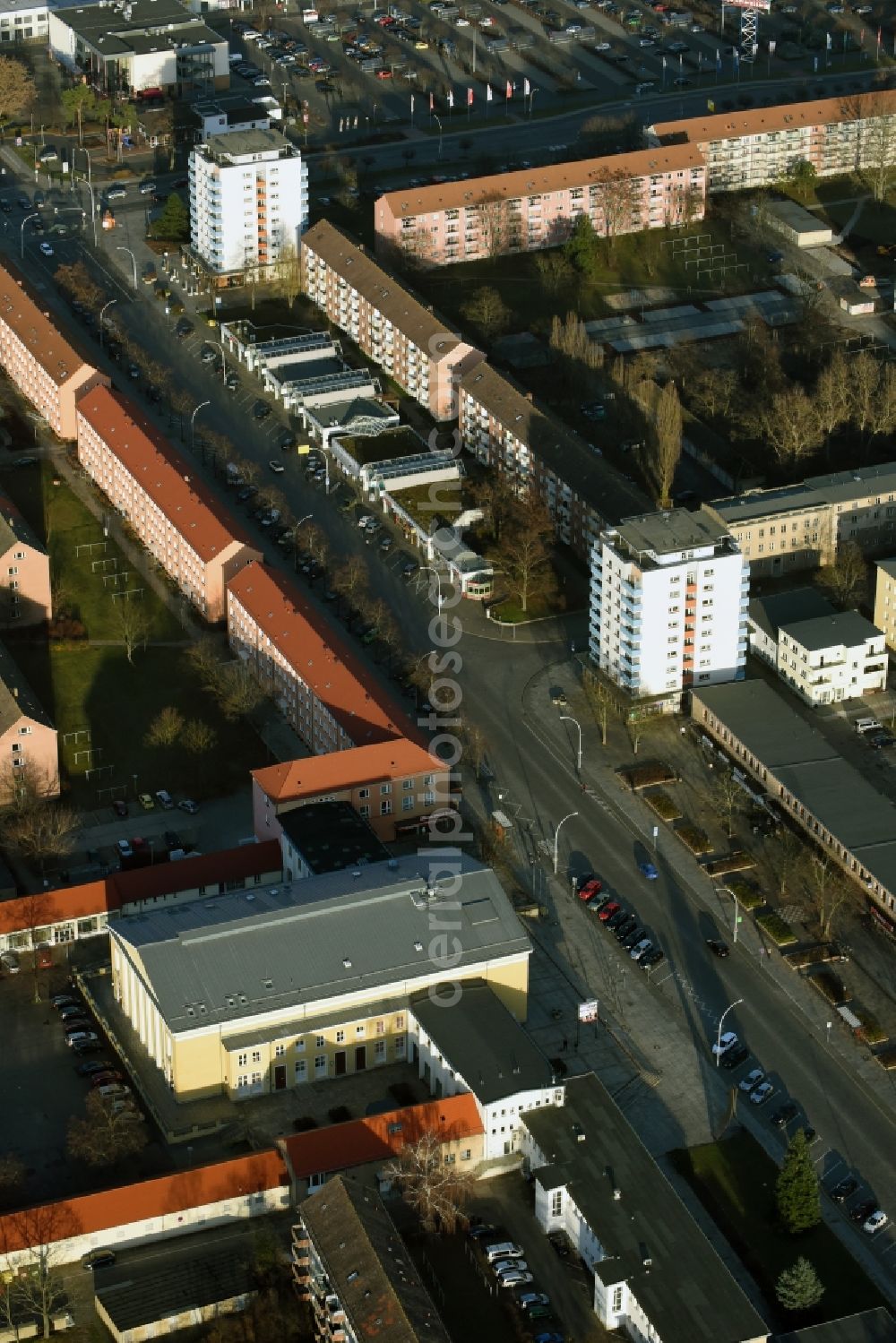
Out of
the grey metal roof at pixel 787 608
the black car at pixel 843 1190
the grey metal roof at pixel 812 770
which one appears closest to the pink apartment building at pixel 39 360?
the grey metal roof at pixel 787 608

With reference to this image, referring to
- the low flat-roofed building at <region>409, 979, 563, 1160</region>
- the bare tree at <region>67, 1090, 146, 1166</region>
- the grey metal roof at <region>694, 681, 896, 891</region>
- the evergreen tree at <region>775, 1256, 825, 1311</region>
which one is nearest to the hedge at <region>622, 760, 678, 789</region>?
the grey metal roof at <region>694, 681, 896, 891</region>

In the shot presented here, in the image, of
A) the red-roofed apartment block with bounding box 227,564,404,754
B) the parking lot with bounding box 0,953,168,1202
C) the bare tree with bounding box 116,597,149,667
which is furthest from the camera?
the bare tree with bounding box 116,597,149,667

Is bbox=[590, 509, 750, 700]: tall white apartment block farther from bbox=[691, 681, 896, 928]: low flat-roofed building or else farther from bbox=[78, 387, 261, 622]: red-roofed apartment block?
bbox=[78, 387, 261, 622]: red-roofed apartment block

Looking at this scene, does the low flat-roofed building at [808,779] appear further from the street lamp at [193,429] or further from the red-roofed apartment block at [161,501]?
the street lamp at [193,429]

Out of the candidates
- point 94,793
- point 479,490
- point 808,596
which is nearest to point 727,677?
point 808,596

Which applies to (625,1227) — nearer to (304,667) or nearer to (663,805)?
(663,805)

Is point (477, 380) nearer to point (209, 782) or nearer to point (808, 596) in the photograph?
point (808, 596)

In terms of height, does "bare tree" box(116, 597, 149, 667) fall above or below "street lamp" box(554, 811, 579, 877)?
above
